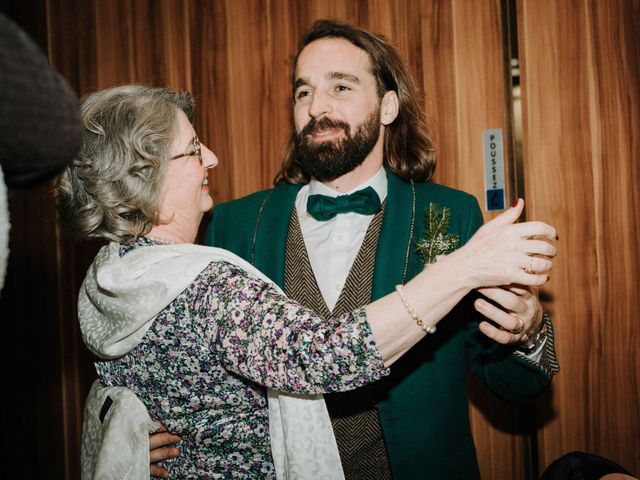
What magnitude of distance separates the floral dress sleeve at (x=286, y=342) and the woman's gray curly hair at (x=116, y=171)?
0.35 metres

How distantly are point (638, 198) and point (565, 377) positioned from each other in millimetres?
722

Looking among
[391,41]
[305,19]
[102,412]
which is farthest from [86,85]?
[102,412]

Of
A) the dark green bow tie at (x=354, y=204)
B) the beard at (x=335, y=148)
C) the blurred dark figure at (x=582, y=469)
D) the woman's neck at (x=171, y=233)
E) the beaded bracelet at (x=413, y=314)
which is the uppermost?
the beard at (x=335, y=148)

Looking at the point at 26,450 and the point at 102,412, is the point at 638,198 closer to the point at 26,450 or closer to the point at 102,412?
the point at 102,412

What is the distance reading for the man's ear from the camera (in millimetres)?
1711

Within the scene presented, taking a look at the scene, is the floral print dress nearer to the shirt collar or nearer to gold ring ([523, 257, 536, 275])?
gold ring ([523, 257, 536, 275])

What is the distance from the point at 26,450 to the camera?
7.89ft

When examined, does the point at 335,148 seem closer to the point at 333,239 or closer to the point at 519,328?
the point at 333,239

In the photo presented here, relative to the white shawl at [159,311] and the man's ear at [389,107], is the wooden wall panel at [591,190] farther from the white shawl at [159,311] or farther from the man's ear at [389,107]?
the white shawl at [159,311]

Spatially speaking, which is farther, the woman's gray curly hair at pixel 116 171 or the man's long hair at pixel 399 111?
the man's long hair at pixel 399 111

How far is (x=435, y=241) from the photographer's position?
4.25 ft

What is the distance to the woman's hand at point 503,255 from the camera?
919 millimetres

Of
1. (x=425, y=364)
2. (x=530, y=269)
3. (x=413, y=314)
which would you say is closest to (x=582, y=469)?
(x=425, y=364)

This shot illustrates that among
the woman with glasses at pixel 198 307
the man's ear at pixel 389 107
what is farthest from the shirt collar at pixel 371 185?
the woman with glasses at pixel 198 307
